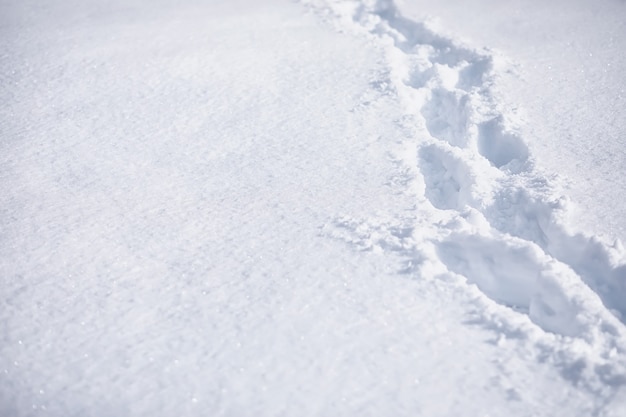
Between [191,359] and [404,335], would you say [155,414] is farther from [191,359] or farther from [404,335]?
[404,335]

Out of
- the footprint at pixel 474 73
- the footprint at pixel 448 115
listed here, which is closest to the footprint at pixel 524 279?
the footprint at pixel 448 115

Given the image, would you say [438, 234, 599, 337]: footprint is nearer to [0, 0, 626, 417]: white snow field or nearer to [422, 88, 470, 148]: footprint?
[0, 0, 626, 417]: white snow field

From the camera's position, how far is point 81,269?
1.51 m

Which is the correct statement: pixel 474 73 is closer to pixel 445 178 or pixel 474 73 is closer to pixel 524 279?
pixel 445 178

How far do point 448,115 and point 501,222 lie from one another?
771 millimetres

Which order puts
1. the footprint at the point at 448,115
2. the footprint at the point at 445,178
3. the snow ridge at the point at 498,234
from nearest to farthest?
the snow ridge at the point at 498,234 → the footprint at the point at 445,178 → the footprint at the point at 448,115

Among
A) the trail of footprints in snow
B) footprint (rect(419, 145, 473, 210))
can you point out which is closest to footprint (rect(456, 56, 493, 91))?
the trail of footprints in snow

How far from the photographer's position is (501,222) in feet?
5.67

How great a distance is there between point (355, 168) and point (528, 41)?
1.67m

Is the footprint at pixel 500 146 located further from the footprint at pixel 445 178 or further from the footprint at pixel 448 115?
the footprint at pixel 445 178

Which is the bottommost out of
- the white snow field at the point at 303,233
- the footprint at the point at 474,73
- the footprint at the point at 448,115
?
the white snow field at the point at 303,233

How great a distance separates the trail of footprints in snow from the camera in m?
1.44

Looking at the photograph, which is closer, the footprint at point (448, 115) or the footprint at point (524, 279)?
the footprint at point (524, 279)

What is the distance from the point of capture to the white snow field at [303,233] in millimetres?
1233
